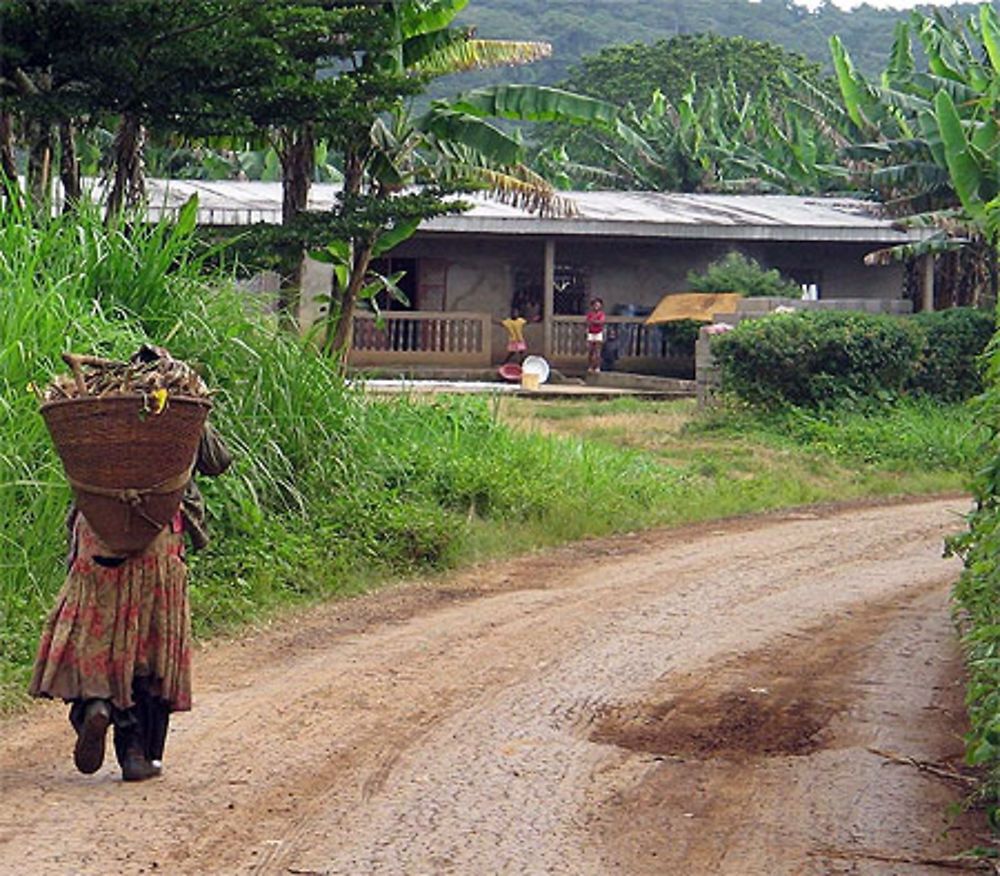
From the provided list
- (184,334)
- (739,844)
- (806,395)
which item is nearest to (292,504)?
(184,334)

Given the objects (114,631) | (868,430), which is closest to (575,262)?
(868,430)

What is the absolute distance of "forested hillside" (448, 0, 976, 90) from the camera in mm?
80625

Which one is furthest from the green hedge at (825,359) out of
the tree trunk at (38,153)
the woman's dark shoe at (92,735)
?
the woman's dark shoe at (92,735)

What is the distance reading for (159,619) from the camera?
21.4 ft

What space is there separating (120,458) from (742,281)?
22.2 m

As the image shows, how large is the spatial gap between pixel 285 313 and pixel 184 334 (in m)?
1.44

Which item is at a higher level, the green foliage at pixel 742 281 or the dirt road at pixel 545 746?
the green foliage at pixel 742 281

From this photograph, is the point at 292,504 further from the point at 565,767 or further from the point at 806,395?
the point at 806,395

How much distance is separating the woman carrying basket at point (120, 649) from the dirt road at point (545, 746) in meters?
0.18

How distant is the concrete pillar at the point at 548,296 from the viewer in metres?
28.8

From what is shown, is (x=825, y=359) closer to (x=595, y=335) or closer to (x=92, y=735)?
(x=595, y=335)

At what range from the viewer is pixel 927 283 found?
92.0ft

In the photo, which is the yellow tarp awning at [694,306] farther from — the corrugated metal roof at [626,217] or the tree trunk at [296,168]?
the tree trunk at [296,168]

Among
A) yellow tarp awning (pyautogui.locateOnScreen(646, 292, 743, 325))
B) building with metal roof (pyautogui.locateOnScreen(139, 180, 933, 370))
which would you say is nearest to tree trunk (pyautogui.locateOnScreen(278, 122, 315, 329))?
building with metal roof (pyautogui.locateOnScreen(139, 180, 933, 370))
